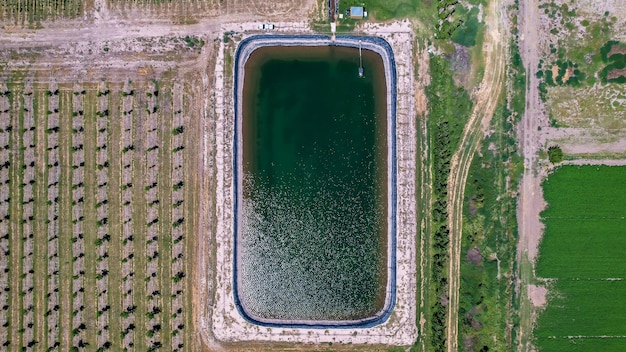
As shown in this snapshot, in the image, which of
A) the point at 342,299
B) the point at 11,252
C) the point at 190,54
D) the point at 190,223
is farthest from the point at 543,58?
the point at 11,252

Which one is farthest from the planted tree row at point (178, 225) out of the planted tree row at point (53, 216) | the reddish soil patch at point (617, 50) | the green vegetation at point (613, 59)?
the reddish soil patch at point (617, 50)

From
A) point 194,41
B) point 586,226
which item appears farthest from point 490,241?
point 194,41

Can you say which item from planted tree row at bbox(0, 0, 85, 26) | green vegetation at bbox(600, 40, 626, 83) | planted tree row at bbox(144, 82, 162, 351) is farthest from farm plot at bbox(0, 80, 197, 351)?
green vegetation at bbox(600, 40, 626, 83)

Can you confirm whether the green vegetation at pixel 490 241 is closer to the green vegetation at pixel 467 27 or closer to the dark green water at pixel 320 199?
the green vegetation at pixel 467 27

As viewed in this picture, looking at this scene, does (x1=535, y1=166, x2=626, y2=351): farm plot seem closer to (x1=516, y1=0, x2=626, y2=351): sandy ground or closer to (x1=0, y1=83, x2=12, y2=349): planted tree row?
(x1=516, y1=0, x2=626, y2=351): sandy ground

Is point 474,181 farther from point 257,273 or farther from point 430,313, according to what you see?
point 257,273

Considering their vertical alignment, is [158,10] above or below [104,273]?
above
